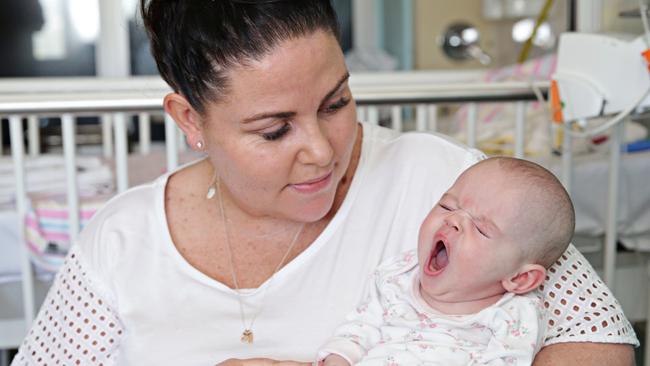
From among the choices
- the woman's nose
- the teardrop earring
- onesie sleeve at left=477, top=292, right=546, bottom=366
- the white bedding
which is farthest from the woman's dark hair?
the white bedding

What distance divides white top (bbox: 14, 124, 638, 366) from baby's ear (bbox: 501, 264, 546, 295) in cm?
23

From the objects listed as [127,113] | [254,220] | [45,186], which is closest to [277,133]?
[254,220]

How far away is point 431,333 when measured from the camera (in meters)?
1.15

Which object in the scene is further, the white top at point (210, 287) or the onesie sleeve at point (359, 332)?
the white top at point (210, 287)

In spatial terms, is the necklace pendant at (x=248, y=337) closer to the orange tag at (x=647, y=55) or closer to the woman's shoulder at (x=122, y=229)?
the woman's shoulder at (x=122, y=229)

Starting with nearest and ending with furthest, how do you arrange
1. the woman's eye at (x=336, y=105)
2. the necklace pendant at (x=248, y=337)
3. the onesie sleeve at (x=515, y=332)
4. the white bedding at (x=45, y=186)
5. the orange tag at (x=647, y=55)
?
the onesie sleeve at (x=515, y=332)
the woman's eye at (x=336, y=105)
the necklace pendant at (x=248, y=337)
the orange tag at (x=647, y=55)
the white bedding at (x=45, y=186)

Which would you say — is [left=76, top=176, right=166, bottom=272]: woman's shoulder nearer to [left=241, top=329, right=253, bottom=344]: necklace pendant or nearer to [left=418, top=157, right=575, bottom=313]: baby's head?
[left=241, top=329, right=253, bottom=344]: necklace pendant

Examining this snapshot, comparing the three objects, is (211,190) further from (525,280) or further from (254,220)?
(525,280)

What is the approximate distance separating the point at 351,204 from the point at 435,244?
25 cm

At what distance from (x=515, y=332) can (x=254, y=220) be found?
51 centimetres

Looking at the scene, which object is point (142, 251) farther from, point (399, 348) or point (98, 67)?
point (98, 67)

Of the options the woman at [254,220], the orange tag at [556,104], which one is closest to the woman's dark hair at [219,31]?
the woman at [254,220]

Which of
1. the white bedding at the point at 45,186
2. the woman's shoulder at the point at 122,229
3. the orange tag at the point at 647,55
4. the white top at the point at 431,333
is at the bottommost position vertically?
the white bedding at the point at 45,186

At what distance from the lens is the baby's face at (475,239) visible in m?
1.13
